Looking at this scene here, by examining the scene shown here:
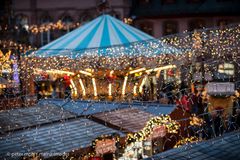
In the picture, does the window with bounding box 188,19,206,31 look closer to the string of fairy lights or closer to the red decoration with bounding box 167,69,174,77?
the red decoration with bounding box 167,69,174,77

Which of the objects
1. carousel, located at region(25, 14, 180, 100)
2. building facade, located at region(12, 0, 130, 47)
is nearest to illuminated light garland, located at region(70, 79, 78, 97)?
carousel, located at region(25, 14, 180, 100)

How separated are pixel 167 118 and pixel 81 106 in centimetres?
221

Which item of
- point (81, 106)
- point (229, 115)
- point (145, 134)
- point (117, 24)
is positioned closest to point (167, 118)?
point (145, 134)

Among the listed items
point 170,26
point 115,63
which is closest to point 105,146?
point 115,63

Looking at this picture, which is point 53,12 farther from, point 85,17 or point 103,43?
point 103,43

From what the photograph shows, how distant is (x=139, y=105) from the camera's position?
11.0m

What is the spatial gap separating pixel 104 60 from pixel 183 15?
15661 millimetres

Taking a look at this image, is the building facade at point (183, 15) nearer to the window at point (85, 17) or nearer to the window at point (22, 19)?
the window at point (85, 17)

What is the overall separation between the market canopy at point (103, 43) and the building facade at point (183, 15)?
1253 cm

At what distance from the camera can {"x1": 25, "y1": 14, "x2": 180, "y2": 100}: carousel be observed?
1814 cm

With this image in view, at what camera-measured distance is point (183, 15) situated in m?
34.0

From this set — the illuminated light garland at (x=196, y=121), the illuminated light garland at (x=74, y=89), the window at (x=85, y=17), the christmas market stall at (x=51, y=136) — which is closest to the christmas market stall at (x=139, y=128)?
the christmas market stall at (x=51, y=136)

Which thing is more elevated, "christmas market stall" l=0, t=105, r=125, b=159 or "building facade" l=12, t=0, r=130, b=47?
"building facade" l=12, t=0, r=130, b=47

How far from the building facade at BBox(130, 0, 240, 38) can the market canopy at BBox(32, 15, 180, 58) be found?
493 inches
